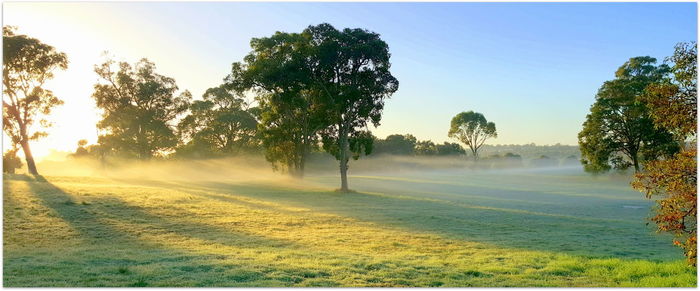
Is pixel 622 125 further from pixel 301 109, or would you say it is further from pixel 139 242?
Answer: pixel 139 242

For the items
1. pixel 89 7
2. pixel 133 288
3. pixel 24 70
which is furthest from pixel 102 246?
pixel 24 70

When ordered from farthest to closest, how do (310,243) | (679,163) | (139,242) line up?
1. (310,243)
2. (139,242)
3. (679,163)

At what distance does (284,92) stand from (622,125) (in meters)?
39.9

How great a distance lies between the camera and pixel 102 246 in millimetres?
14375

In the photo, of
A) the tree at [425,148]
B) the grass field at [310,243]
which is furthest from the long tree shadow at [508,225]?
the tree at [425,148]

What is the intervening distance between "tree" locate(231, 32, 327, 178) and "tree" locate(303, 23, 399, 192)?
1.18m

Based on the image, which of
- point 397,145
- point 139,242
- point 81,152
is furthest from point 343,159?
point 397,145

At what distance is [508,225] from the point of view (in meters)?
21.7

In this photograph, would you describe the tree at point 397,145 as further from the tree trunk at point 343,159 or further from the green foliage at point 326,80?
the tree trunk at point 343,159

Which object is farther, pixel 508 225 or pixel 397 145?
pixel 397 145

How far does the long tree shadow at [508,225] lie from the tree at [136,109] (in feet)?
107

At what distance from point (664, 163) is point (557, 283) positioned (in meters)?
3.53

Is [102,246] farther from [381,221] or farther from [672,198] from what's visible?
[672,198]

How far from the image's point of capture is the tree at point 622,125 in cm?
5084
